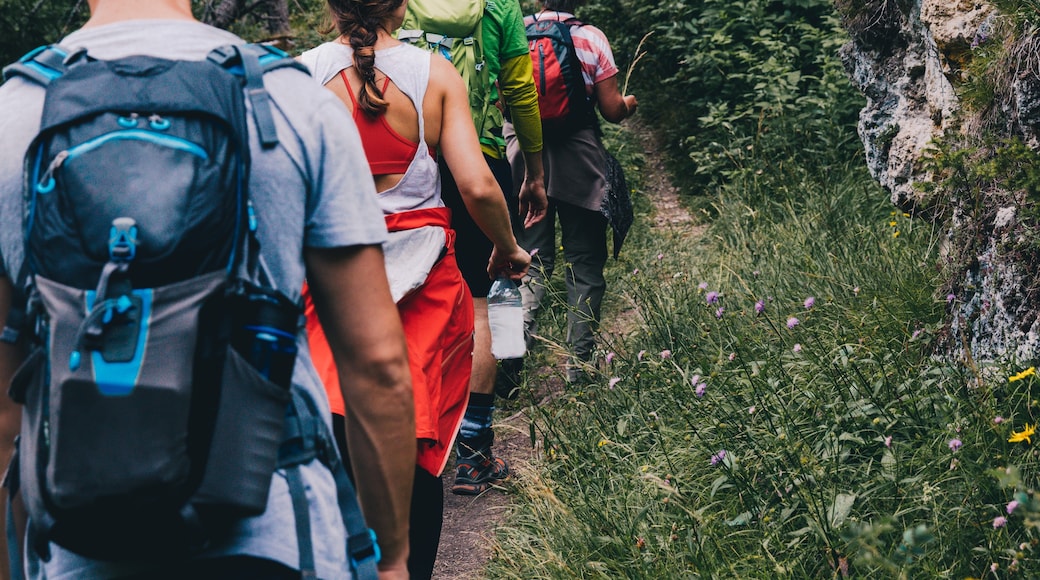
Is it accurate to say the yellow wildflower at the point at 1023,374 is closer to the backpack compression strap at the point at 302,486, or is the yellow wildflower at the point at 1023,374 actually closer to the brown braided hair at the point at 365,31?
the brown braided hair at the point at 365,31

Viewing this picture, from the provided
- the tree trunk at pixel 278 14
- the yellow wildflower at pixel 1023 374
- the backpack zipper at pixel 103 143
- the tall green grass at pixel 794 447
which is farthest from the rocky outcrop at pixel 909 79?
the tree trunk at pixel 278 14

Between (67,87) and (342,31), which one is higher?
(67,87)

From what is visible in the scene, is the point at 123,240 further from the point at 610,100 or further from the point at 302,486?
the point at 610,100

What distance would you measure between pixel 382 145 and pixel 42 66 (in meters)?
1.66

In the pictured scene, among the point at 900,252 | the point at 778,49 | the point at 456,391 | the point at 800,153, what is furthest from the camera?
the point at 778,49

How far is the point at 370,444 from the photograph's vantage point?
1.69 m

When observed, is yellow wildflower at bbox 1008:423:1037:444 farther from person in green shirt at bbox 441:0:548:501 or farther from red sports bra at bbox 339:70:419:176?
person in green shirt at bbox 441:0:548:501

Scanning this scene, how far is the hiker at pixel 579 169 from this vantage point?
17.6 ft

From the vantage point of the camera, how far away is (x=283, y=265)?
1496mm

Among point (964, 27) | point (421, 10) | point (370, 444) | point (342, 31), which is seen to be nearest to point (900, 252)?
point (964, 27)

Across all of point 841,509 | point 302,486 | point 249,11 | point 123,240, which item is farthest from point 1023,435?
point 249,11

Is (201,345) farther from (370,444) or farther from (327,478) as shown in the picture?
(370,444)

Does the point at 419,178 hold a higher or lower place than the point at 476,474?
higher

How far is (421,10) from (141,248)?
10.2 feet
